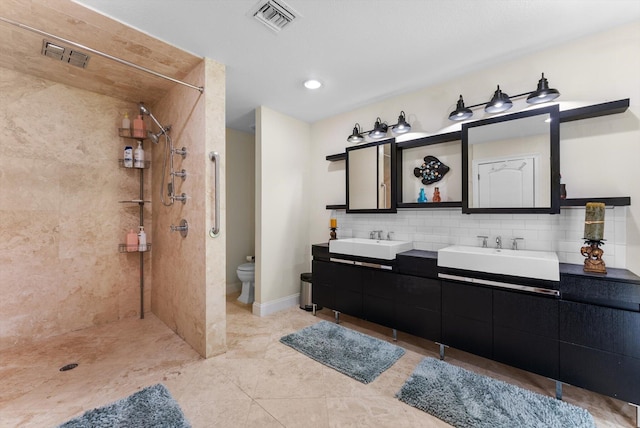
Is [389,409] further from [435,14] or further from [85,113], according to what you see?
[85,113]

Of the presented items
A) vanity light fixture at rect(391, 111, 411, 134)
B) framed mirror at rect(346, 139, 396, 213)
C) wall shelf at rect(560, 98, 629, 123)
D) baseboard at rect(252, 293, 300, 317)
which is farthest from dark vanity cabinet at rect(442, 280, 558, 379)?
baseboard at rect(252, 293, 300, 317)

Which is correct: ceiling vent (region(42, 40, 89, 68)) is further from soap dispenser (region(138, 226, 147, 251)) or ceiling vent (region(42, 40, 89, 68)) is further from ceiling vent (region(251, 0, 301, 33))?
soap dispenser (region(138, 226, 147, 251))

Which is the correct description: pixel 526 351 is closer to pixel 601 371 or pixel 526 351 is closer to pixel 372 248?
pixel 601 371

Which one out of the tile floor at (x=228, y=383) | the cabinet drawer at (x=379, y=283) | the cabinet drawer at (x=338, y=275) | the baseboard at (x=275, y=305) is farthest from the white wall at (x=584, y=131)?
the baseboard at (x=275, y=305)

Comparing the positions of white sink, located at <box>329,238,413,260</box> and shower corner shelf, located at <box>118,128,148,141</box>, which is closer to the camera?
white sink, located at <box>329,238,413,260</box>

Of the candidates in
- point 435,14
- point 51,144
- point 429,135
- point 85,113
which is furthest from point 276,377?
point 85,113

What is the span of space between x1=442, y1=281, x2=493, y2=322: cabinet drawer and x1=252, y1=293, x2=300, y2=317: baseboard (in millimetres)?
1899

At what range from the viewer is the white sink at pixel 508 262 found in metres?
1.75

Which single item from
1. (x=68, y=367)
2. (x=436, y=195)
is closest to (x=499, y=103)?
(x=436, y=195)

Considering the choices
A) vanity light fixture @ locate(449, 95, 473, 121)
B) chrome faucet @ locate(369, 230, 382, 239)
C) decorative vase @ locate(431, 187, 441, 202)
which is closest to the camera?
vanity light fixture @ locate(449, 95, 473, 121)

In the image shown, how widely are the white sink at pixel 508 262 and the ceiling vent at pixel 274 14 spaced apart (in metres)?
2.01

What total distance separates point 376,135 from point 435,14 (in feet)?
4.22

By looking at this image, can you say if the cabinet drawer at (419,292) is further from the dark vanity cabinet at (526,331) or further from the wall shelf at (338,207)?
the wall shelf at (338,207)

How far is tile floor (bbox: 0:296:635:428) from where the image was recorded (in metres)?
1.60
